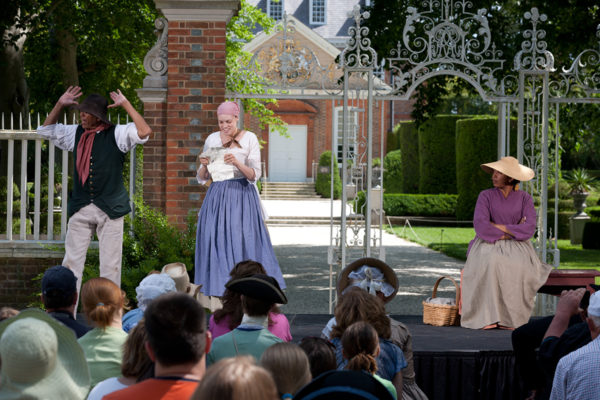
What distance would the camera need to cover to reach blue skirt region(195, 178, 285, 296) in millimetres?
6566

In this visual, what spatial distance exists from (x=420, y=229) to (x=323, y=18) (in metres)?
17.7

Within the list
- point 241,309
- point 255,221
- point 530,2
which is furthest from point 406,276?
point 241,309

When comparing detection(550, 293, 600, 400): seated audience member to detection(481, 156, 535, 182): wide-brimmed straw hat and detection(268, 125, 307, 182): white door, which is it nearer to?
detection(481, 156, 535, 182): wide-brimmed straw hat

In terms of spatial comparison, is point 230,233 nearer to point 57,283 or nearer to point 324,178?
point 57,283

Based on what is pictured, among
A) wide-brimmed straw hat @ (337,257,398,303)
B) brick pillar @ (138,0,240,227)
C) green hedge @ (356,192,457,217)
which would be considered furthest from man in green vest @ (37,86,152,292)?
green hedge @ (356,192,457,217)

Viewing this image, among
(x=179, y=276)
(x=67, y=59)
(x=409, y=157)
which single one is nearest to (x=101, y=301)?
(x=179, y=276)

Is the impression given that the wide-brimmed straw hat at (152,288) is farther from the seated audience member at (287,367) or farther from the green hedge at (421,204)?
the green hedge at (421,204)

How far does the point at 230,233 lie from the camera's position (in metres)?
6.58

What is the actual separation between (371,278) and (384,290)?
0.39 feet

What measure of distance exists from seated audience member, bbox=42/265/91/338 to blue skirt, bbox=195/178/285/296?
281cm

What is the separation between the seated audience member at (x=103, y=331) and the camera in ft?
11.2

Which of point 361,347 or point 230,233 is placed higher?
point 230,233

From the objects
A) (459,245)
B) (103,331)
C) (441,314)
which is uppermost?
(103,331)

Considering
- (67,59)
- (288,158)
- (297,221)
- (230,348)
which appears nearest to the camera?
(230,348)
